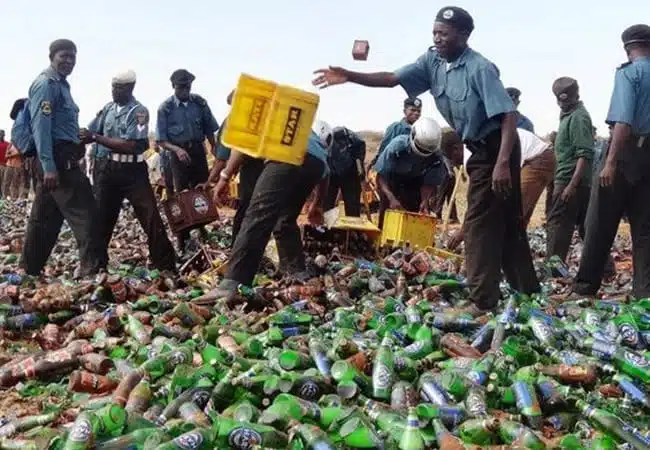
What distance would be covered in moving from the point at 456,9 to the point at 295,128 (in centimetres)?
170

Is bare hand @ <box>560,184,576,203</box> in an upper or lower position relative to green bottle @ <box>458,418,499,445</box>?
upper

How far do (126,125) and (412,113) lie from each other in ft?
13.9

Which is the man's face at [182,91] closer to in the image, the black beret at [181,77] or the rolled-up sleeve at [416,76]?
the black beret at [181,77]

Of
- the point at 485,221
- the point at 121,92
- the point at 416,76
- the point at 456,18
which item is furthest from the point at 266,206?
A: the point at 121,92

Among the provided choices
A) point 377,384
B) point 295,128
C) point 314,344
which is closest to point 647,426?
point 377,384

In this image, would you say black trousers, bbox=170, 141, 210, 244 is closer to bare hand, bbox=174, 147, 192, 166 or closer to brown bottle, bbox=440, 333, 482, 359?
bare hand, bbox=174, 147, 192, 166

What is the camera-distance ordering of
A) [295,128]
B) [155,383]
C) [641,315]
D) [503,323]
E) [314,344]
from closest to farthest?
[155,383]
[314,344]
[503,323]
[641,315]
[295,128]

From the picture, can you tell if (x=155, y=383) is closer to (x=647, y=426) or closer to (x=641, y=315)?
(x=647, y=426)

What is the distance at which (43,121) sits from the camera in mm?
7645

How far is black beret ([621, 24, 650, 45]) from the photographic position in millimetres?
6664

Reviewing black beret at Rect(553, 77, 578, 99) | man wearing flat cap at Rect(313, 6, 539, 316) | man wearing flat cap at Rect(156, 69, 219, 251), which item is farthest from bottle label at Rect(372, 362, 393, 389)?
man wearing flat cap at Rect(156, 69, 219, 251)

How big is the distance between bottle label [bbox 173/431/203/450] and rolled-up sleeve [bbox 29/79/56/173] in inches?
196

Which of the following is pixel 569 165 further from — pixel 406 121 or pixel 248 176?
pixel 248 176

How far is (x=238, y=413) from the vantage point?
11.9 ft
